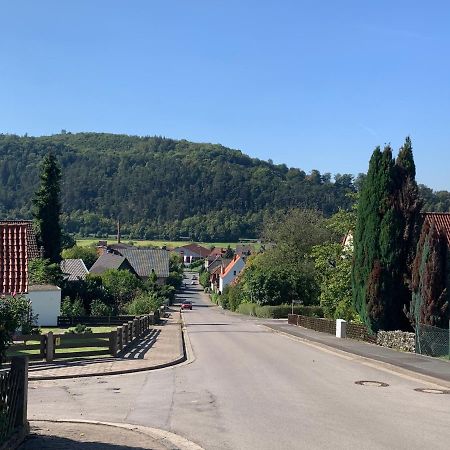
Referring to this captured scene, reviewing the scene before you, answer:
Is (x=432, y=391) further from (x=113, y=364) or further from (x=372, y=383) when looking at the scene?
(x=113, y=364)

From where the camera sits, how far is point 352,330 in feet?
108

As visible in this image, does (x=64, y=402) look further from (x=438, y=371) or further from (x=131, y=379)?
(x=438, y=371)

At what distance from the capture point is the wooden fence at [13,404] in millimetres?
8227

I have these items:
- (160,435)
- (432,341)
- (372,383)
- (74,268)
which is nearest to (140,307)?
(74,268)

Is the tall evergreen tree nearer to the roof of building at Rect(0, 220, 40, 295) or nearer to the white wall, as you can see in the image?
the roof of building at Rect(0, 220, 40, 295)

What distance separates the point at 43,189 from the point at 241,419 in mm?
43628

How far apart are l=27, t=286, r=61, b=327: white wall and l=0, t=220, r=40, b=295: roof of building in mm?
20275

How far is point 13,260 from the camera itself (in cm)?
2127

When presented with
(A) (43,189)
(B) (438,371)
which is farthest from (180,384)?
(A) (43,189)

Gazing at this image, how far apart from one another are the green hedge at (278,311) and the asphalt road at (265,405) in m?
41.8

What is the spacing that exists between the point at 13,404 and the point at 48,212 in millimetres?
43992

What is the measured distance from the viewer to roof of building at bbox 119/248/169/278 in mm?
105750

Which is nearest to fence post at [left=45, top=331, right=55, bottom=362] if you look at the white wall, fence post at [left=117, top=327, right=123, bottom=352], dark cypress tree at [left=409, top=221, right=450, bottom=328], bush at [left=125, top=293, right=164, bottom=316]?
fence post at [left=117, top=327, right=123, bottom=352]

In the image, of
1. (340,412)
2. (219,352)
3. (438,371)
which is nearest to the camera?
(340,412)
